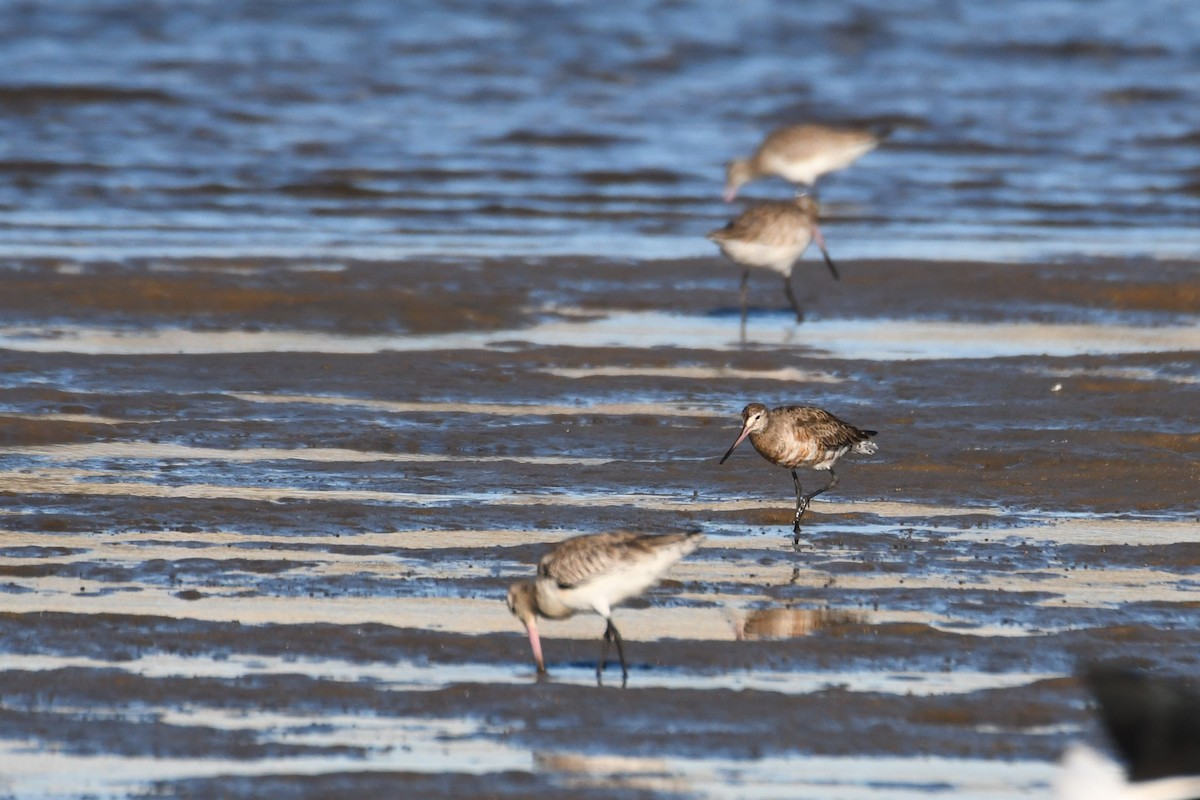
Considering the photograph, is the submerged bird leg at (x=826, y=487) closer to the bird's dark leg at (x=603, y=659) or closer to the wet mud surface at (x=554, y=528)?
the wet mud surface at (x=554, y=528)

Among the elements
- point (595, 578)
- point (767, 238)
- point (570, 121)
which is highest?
point (570, 121)

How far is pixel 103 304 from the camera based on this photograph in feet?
44.8

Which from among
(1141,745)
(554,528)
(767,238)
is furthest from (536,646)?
(767,238)

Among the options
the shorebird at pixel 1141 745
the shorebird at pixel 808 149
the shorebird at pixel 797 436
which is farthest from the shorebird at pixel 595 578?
the shorebird at pixel 808 149

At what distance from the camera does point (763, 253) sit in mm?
13836

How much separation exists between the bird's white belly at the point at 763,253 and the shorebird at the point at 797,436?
16.4ft

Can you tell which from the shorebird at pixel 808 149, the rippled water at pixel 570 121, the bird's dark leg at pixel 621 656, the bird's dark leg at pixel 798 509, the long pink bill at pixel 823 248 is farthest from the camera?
the rippled water at pixel 570 121

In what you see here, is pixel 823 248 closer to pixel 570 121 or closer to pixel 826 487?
pixel 826 487

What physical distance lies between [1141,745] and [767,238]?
969cm

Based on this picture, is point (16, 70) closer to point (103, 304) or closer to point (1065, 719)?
point (103, 304)

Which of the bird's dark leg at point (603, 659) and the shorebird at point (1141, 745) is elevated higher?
the shorebird at point (1141, 745)

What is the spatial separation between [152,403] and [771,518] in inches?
147

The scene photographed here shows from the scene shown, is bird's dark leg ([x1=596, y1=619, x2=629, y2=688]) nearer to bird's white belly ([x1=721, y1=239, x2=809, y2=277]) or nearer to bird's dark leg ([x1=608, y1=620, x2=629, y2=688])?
bird's dark leg ([x1=608, y1=620, x2=629, y2=688])

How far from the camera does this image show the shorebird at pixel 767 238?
1377 centimetres
